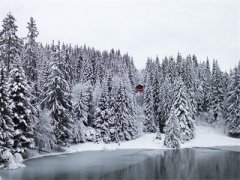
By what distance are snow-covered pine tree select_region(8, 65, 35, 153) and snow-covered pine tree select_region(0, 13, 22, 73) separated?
3.54 meters

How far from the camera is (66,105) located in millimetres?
48688

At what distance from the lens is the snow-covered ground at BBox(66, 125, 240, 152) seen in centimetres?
5528

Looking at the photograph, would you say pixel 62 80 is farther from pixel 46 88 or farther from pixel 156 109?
pixel 156 109

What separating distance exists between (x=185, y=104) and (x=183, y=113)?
2132mm

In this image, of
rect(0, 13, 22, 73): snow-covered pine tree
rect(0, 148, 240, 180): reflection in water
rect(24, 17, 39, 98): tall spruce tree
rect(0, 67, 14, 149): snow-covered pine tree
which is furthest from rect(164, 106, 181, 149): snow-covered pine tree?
rect(0, 67, 14, 149): snow-covered pine tree

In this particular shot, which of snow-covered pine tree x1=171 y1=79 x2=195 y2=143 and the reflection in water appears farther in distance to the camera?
snow-covered pine tree x1=171 y1=79 x2=195 y2=143

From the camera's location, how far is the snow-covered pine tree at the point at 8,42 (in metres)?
40.1

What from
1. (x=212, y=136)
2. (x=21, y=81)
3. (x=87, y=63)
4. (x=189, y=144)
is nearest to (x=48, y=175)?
(x=21, y=81)

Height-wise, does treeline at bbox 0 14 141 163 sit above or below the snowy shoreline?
above

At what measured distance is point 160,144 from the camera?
2386 inches

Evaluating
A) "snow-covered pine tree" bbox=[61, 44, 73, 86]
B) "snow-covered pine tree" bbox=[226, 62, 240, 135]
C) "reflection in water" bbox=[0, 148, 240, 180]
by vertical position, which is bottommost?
"reflection in water" bbox=[0, 148, 240, 180]

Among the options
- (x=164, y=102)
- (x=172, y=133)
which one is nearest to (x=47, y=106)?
(x=172, y=133)

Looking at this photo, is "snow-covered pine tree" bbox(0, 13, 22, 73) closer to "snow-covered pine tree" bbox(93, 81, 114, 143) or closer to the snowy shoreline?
the snowy shoreline

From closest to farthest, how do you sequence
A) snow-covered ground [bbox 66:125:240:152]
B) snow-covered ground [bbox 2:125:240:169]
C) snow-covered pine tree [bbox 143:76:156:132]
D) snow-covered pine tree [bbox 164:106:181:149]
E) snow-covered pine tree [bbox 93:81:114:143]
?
snow-covered ground [bbox 2:125:240:169] → snow-covered ground [bbox 66:125:240:152] → snow-covered pine tree [bbox 164:106:181:149] → snow-covered pine tree [bbox 93:81:114:143] → snow-covered pine tree [bbox 143:76:156:132]
